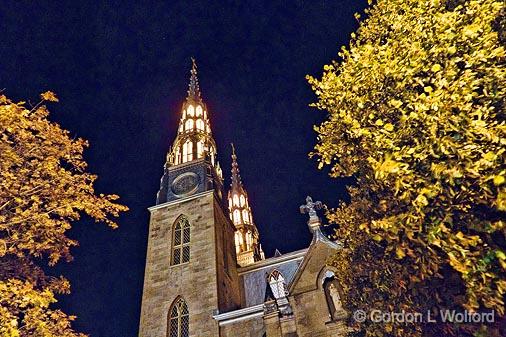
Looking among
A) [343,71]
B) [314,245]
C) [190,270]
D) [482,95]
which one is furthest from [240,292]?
[482,95]

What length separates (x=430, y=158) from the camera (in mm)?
5613

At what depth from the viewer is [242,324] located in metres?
18.7

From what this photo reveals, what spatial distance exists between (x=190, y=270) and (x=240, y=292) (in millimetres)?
5250

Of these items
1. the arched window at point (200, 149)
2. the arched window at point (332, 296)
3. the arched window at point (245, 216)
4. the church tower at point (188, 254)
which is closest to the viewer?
the arched window at point (332, 296)

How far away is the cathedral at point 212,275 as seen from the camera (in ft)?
50.8

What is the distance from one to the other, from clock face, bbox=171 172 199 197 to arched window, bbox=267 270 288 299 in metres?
7.96

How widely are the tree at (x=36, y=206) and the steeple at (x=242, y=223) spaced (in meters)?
30.0

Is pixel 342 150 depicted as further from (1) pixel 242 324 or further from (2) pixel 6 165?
(1) pixel 242 324

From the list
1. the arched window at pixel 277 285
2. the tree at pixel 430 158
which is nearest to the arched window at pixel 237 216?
the arched window at pixel 277 285

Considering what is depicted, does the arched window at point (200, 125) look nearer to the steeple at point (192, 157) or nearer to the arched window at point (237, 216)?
the steeple at point (192, 157)

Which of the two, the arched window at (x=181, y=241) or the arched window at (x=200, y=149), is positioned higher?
the arched window at (x=200, y=149)

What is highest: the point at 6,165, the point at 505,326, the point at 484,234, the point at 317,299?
the point at 6,165

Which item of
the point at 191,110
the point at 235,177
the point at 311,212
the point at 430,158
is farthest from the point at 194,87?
the point at 430,158

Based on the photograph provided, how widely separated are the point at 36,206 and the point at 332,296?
12.0 meters
